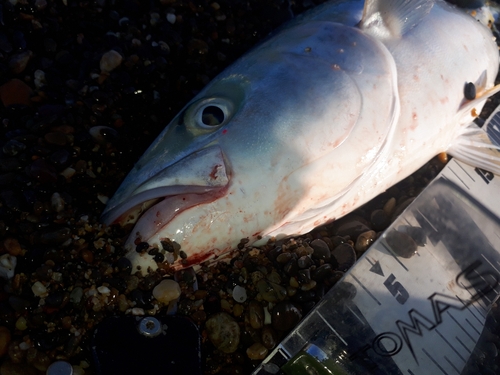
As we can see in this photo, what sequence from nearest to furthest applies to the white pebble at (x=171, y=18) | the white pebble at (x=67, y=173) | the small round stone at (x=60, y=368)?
the small round stone at (x=60, y=368) → the white pebble at (x=67, y=173) → the white pebble at (x=171, y=18)

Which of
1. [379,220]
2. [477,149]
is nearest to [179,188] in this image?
[379,220]

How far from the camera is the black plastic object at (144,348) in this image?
6.40 feet

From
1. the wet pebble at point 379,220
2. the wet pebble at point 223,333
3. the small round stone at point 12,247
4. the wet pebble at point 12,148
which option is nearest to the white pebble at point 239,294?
the wet pebble at point 223,333

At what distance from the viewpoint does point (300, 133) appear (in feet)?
6.82

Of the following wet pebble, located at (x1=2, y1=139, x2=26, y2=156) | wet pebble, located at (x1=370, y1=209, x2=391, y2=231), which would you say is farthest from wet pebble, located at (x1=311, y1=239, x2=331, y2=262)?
wet pebble, located at (x1=2, y1=139, x2=26, y2=156)

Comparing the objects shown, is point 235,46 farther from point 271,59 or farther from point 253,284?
point 253,284

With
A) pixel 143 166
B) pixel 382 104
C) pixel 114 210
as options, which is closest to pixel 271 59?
pixel 382 104

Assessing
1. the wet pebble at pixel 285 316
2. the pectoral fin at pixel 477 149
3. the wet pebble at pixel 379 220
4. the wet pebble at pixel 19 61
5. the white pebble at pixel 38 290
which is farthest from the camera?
the pectoral fin at pixel 477 149

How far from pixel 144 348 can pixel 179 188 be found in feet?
2.58

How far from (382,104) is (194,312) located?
1489 mm

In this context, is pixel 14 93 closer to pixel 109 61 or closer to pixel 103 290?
pixel 109 61

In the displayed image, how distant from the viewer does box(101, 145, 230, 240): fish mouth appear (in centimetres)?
192

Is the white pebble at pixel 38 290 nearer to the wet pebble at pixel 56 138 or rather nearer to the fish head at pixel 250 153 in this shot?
the fish head at pixel 250 153

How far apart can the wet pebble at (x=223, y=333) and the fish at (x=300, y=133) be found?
1.12 ft
